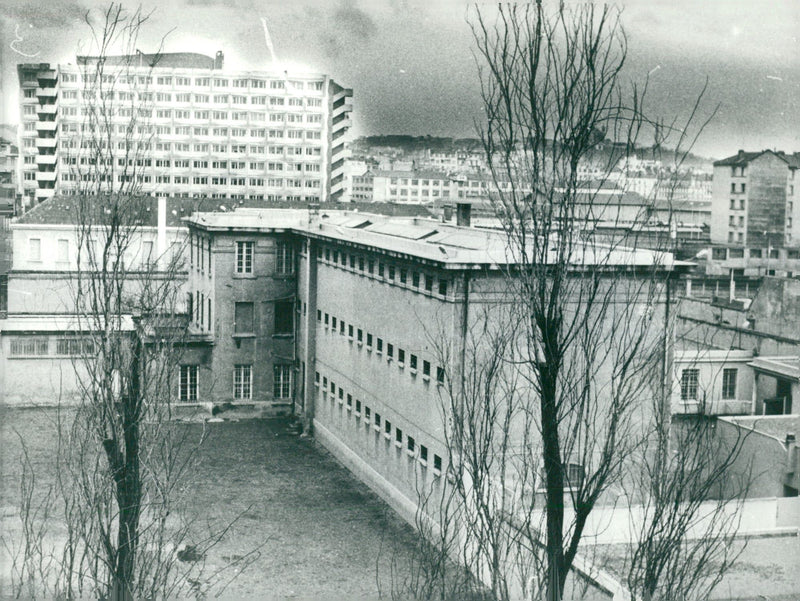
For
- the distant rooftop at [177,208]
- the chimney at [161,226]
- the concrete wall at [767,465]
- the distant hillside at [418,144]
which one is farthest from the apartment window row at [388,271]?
the distant hillside at [418,144]

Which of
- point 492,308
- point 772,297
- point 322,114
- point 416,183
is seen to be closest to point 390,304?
point 492,308

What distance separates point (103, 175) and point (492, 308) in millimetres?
10729

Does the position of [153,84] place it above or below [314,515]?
above

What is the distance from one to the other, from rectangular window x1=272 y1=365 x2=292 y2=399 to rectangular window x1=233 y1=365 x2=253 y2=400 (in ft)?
2.45

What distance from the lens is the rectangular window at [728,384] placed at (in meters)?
31.3

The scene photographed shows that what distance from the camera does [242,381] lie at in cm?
3359

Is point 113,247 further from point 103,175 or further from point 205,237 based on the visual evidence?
point 205,237

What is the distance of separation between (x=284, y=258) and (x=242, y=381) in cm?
409

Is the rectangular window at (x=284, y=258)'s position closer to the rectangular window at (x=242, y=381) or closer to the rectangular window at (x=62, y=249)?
the rectangular window at (x=242, y=381)

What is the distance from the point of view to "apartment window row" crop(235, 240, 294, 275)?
33.3m

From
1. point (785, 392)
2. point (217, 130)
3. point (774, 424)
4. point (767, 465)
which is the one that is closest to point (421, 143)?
point (217, 130)

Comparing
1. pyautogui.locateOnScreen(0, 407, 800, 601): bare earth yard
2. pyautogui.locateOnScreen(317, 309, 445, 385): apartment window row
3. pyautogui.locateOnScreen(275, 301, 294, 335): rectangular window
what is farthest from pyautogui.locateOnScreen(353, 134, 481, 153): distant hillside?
pyautogui.locateOnScreen(0, 407, 800, 601): bare earth yard

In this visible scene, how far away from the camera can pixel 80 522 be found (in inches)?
452

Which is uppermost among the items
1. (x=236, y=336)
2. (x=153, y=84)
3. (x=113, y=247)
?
(x=153, y=84)
